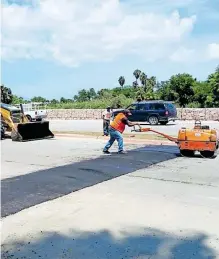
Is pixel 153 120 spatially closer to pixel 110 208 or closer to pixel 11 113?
pixel 11 113

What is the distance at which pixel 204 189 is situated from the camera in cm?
831

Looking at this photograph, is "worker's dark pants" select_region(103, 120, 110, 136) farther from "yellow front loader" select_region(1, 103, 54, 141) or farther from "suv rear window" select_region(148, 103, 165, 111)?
"suv rear window" select_region(148, 103, 165, 111)

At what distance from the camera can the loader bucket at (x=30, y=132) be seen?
59.9ft

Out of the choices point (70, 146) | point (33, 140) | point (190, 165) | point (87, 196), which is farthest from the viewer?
point (33, 140)

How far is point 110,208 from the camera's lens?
271 inches

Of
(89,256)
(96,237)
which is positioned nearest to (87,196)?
(96,237)

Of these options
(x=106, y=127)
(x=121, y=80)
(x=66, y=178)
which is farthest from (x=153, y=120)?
(x=121, y=80)

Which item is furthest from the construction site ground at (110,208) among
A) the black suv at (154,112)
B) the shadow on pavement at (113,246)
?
the black suv at (154,112)

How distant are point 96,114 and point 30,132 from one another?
74.3 feet

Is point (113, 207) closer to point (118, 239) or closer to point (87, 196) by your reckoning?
point (87, 196)

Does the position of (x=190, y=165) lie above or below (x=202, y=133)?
below

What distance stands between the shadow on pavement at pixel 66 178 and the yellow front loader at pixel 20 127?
21.3 feet

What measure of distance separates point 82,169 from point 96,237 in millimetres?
5019

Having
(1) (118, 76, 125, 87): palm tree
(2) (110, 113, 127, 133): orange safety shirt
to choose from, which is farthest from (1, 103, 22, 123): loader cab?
(1) (118, 76, 125, 87): palm tree
